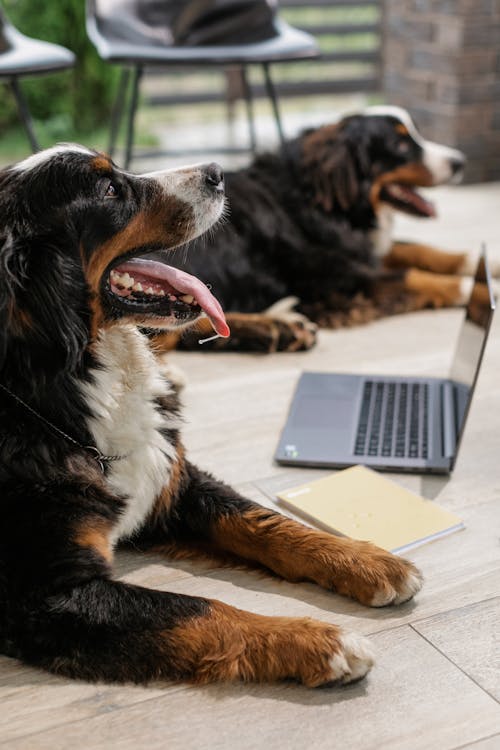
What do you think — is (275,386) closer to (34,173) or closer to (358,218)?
(358,218)

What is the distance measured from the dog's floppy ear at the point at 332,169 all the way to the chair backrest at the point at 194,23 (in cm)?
111

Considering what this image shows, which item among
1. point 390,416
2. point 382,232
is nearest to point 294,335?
point 390,416

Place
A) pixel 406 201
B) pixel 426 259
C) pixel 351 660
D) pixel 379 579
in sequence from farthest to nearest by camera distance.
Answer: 1. pixel 426 259
2. pixel 406 201
3. pixel 379 579
4. pixel 351 660

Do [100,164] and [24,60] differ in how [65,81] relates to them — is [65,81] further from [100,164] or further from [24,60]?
[100,164]

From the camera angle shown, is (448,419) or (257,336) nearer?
(448,419)

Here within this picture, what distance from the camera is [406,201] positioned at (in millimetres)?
3629

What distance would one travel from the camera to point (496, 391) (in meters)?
2.77

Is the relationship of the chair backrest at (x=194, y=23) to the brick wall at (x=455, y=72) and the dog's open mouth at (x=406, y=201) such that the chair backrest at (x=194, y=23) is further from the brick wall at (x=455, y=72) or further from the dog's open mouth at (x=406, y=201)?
the dog's open mouth at (x=406, y=201)

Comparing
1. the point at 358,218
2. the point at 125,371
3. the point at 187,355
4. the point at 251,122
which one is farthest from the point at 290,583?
the point at 251,122

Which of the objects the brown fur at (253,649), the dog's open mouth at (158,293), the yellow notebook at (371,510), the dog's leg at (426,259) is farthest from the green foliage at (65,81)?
the brown fur at (253,649)

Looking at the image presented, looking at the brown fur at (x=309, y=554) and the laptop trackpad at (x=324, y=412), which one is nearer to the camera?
the brown fur at (x=309, y=554)

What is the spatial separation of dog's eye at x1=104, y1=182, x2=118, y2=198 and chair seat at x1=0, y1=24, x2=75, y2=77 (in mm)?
2325

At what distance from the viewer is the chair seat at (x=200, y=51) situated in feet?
13.3

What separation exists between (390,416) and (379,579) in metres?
0.83
